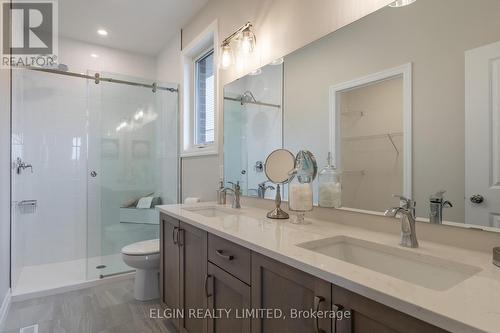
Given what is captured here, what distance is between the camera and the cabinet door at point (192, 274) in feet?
4.83

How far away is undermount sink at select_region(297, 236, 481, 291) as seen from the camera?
847mm

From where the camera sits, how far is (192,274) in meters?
1.59

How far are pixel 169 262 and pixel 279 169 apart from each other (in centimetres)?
102

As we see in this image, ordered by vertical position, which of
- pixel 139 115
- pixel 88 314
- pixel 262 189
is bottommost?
pixel 88 314

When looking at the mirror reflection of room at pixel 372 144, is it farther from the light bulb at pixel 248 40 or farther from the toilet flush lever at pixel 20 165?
the toilet flush lever at pixel 20 165

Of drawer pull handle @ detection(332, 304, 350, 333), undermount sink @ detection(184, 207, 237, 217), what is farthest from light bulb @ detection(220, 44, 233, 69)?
drawer pull handle @ detection(332, 304, 350, 333)

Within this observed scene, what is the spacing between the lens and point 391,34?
123cm

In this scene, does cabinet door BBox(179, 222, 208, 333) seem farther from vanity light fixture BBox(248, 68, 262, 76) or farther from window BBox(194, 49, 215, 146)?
window BBox(194, 49, 215, 146)

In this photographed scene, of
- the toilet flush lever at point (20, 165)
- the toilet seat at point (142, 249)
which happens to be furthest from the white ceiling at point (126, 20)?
the toilet seat at point (142, 249)

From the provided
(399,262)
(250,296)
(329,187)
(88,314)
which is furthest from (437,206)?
(88,314)

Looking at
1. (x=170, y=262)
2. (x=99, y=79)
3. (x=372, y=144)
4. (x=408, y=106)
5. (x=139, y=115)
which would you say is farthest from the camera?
(x=139, y=115)

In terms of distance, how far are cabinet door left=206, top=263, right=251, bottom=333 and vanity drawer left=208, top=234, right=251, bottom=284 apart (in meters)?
0.03

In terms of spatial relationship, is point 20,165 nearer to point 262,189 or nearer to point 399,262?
point 262,189

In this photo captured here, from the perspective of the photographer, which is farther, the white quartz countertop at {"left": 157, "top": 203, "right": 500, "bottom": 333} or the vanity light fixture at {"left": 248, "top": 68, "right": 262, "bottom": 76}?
the vanity light fixture at {"left": 248, "top": 68, "right": 262, "bottom": 76}
